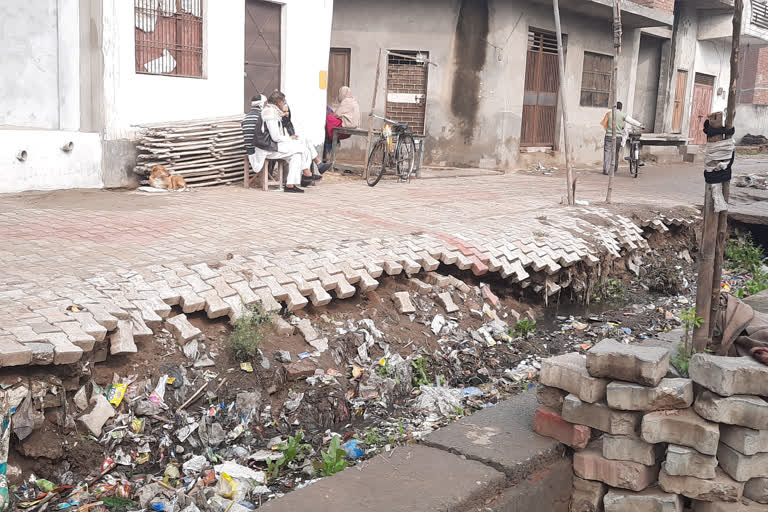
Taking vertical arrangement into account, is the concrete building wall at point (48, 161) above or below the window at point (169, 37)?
below

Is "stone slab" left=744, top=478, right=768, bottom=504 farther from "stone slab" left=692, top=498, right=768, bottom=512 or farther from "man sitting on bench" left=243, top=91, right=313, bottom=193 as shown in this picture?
"man sitting on bench" left=243, top=91, right=313, bottom=193

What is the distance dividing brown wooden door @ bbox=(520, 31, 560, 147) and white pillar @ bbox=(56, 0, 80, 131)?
387 inches

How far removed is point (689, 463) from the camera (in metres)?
2.99

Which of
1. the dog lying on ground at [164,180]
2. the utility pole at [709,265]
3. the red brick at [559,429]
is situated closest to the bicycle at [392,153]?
the dog lying on ground at [164,180]

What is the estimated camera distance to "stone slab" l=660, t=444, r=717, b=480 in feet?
9.75

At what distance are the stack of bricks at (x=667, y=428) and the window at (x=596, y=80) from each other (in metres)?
15.4

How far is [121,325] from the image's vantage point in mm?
4121

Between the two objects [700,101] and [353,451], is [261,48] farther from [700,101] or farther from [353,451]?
[700,101]

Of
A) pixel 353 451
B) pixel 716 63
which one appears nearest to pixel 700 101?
pixel 716 63

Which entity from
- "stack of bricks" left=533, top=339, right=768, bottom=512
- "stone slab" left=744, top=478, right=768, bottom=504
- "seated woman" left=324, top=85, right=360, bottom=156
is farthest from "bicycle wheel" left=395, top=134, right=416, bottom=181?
"stone slab" left=744, top=478, right=768, bottom=504

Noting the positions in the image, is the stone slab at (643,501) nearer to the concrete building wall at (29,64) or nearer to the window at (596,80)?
the concrete building wall at (29,64)

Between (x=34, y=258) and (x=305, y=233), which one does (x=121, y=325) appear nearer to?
(x=34, y=258)

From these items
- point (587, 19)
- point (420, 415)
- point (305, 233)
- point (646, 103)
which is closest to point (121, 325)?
point (420, 415)

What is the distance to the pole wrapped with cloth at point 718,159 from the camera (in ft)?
11.1
